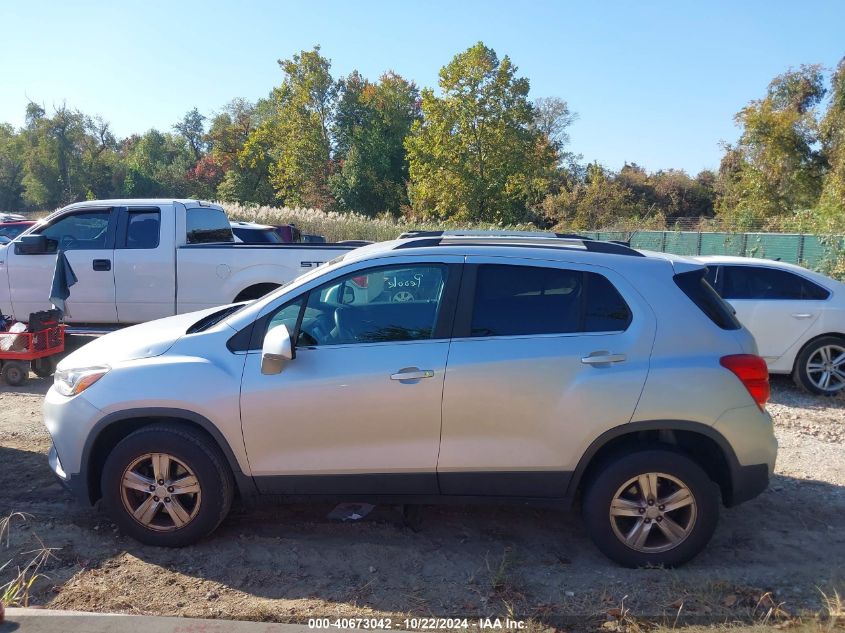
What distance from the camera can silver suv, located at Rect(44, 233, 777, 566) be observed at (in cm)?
380

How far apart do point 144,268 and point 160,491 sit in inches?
210

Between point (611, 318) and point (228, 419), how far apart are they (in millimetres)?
2317

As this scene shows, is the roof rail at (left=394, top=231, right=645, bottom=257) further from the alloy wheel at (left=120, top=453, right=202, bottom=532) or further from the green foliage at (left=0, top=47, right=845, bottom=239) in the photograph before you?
the green foliage at (left=0, top=47, right=845, bottom=239)

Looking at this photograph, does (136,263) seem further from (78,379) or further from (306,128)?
(306,128)

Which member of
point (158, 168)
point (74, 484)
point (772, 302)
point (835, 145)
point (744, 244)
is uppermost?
point (835, 145)

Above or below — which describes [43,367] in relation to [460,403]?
below

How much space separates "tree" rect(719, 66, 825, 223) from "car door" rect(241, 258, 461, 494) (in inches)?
1254

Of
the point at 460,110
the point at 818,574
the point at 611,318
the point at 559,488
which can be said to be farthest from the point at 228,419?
the point at 460,110

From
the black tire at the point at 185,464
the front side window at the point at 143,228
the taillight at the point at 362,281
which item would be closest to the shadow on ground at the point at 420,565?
the black tire at the point at 185,464

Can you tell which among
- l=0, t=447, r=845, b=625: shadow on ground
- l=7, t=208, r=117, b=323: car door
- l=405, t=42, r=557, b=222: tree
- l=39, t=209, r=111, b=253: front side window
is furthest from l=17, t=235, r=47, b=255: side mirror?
l=405, t=42, r=557, b=222: tree

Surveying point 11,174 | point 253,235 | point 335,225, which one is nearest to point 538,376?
point 253,235

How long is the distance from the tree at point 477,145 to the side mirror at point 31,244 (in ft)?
92.9

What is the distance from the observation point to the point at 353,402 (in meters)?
3.85

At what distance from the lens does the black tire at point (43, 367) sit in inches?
327
